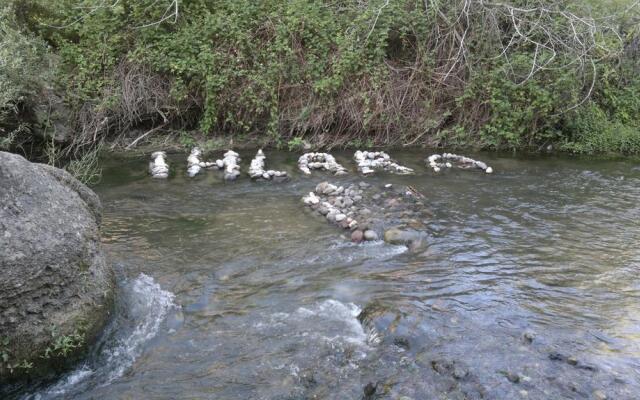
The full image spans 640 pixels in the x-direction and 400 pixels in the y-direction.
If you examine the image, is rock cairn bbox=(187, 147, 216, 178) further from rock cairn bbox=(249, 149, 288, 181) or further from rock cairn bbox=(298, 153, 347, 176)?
rock cairn bbox=(298, 153, 347, 176)

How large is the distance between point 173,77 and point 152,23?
37.8 inches

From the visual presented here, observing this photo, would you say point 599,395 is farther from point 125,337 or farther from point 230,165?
point 230,165

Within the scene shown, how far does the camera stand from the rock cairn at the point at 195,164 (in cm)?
851

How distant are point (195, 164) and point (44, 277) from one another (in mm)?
5084

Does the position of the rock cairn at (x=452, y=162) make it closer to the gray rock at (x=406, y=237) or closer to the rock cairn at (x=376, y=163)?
the rock cairn at (x=376, y=163)

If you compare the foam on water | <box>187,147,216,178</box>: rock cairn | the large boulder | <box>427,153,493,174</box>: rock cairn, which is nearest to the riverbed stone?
the foam on water

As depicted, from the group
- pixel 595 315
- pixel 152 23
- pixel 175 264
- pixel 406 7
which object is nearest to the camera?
pixel 595 315

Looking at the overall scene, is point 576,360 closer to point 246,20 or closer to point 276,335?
point 276,335

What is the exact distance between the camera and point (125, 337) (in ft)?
13.7

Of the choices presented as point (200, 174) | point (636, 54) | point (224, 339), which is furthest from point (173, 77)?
point (636, 54)

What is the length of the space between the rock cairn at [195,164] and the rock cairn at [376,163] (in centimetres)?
230

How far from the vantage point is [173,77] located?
32.6 ft

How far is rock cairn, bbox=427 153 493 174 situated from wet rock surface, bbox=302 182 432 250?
145 cm

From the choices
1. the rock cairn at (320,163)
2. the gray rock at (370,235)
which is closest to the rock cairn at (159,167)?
the rock cairn at (320,163)
